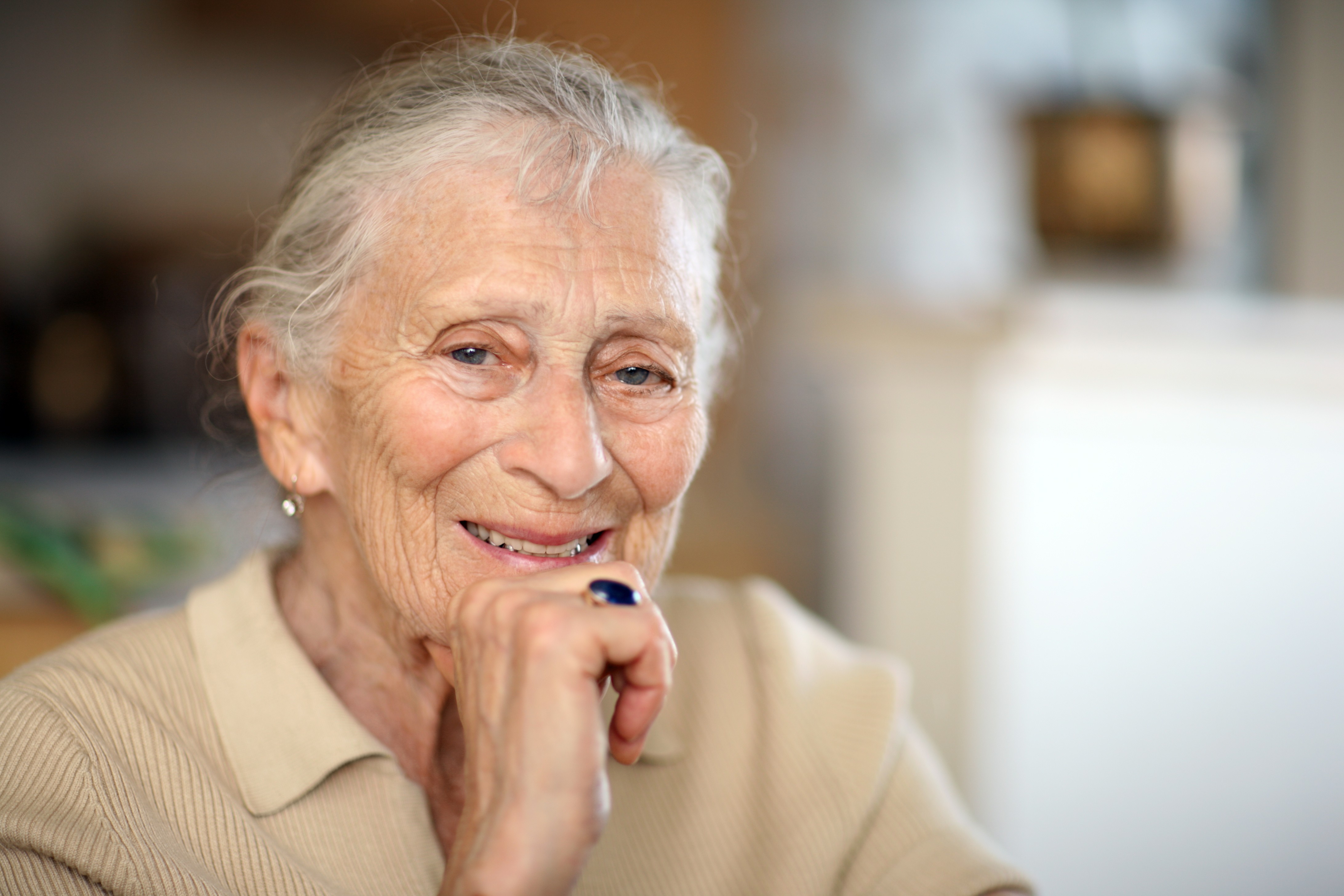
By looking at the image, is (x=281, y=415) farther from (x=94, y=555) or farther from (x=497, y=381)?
(x=94, y=555)

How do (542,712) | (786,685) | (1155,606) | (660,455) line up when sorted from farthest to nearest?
(1155,606) < (786,685) < (660,455) < (542,712)

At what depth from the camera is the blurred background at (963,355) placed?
2225 millimetres

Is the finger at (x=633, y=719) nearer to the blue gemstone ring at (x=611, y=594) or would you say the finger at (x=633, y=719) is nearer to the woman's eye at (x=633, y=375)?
the blue gemstone ring at (x=611, y=594)

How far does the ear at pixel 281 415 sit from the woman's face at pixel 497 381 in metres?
0.05

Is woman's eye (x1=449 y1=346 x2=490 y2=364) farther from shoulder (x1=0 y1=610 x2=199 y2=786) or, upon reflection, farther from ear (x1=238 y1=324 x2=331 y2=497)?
shoulder (x1=0 y1=610 x2=199 y2=786)

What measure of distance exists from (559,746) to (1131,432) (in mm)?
1803

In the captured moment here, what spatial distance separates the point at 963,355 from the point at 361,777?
1.71 meters

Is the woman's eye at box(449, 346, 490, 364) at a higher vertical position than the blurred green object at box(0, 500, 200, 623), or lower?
higher

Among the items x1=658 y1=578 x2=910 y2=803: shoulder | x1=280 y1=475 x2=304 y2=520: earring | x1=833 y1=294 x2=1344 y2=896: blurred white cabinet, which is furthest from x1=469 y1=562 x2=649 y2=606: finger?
x1=833 y1=294 x2=1344 y2=896: blurred white cabinet

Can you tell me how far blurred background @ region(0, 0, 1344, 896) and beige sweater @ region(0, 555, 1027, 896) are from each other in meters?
0.31

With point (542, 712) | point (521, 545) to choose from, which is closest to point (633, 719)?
point (542, 712)

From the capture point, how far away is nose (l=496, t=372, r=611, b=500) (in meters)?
0.97

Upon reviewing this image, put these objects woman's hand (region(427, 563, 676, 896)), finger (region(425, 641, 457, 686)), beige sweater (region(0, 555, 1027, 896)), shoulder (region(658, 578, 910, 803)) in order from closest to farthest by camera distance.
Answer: woman's hand (region(427, 563, 676, 896))
beige sweater (region(0, 555, 1027, 896))
finger (region(425, 641, 457, 686))
shoulder (region(658, 578, 910, 803))

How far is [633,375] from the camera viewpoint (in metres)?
1.08
